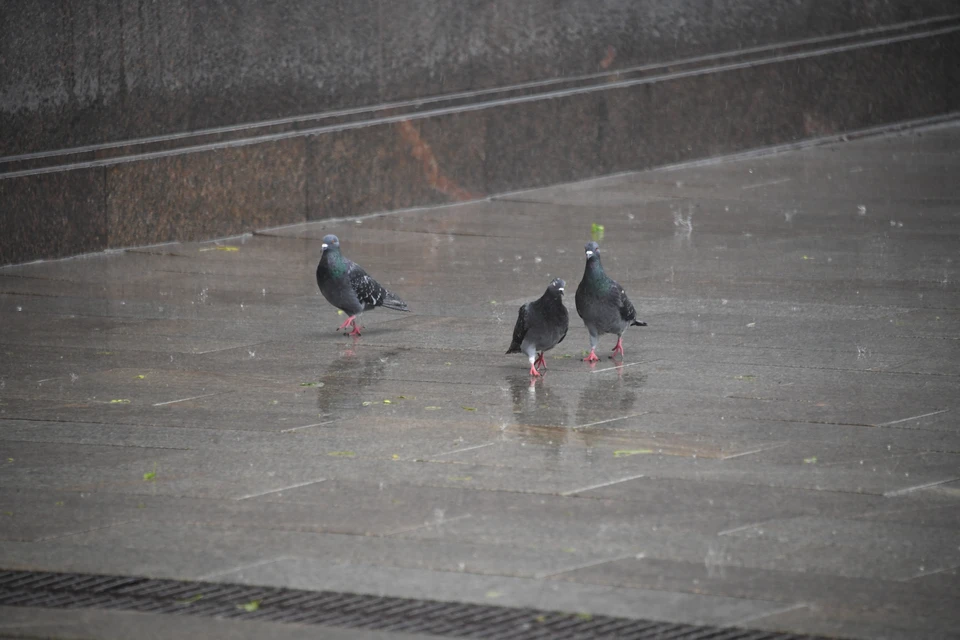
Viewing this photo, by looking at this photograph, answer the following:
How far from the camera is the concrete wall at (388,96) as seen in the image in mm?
12992

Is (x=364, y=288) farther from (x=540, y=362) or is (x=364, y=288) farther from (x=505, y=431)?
(x=505, y=431)

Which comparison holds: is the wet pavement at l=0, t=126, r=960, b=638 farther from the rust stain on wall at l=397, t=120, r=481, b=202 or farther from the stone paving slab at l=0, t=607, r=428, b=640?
the rust stain on wall at l=397, t=120, r=481, b=202

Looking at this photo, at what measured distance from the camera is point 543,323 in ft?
28.6

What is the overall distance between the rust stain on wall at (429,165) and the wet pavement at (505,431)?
2166 mm

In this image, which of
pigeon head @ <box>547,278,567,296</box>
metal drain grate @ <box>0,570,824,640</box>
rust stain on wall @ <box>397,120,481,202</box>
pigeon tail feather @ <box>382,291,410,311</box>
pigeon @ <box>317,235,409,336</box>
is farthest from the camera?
rust stain on wall @ <box>397,120,481,202</box>

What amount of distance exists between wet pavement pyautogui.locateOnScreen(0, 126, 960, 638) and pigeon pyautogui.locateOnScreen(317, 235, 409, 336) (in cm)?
19

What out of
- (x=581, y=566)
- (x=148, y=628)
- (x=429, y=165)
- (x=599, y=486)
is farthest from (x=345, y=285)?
(x=429, y=165)

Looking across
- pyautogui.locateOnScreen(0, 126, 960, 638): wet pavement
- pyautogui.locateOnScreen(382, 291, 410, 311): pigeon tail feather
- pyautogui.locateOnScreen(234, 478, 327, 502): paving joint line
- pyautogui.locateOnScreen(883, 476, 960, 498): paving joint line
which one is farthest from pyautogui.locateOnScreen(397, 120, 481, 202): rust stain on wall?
pyautogui.locateOnScreen(883, 476, 960, 498): paving joint line

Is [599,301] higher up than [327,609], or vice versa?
[599,301]

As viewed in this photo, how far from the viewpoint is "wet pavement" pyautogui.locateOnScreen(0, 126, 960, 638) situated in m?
5.48

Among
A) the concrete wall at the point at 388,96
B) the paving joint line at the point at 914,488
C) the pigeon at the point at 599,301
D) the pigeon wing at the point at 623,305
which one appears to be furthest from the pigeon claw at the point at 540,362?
the concrete wall at the point at 388,96

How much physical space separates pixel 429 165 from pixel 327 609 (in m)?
10.9

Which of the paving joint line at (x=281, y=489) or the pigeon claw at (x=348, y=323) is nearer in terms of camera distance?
the paving joint line at (x=281, y=489)

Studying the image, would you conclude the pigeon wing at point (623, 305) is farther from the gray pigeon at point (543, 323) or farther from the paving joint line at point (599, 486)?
the paving joint line at point (599, 486)
